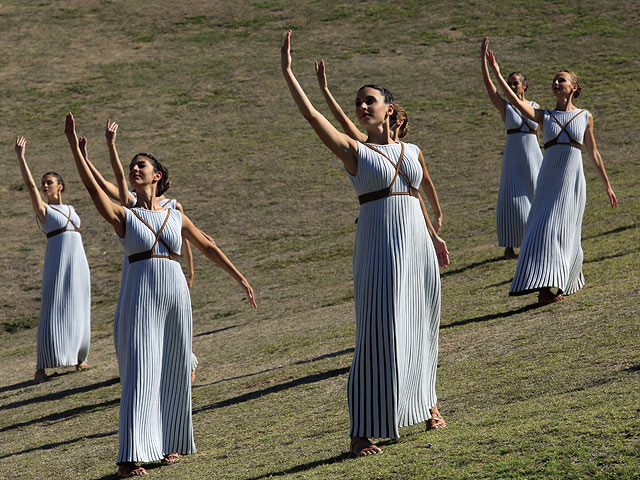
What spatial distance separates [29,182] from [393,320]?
6234mm

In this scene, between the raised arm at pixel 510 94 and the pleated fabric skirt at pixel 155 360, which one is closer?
the pleated fabric skirt at pixel 155 360

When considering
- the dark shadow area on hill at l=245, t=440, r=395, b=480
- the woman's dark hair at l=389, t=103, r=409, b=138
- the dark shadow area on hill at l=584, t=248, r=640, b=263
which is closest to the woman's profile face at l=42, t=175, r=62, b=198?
the woman's dark hair at l=389, t=103, r=409, b=138

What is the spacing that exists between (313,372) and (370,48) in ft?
99.8

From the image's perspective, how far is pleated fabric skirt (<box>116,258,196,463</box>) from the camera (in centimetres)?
621

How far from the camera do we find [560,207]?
31.8 ft

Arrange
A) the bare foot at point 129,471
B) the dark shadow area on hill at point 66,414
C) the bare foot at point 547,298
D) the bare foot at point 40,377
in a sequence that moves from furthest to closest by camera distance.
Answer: the bare foot at point 40,377
the bare foot at point 547,298
the dark shadow area on hill at point 66,414
the bare foot at point 129,471

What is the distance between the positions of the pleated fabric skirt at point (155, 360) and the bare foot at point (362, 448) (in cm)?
144

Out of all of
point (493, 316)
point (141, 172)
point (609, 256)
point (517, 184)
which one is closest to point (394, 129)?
point (141, 172)

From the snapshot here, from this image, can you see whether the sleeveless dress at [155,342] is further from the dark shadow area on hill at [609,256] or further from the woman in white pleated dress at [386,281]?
the dark shadow area on hill at [609,256]

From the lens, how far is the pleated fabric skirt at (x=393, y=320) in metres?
5.52

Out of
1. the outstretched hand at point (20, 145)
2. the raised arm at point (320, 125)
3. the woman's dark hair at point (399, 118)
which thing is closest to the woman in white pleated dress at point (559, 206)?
the woman's dark hair at point (399, 118)

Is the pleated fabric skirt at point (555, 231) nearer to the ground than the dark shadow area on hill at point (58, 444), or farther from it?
farther from it

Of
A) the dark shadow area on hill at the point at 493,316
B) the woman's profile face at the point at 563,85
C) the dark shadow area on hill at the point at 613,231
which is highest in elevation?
the woman's profile face at the point at 563,85

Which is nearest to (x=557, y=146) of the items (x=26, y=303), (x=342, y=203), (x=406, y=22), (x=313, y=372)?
(x=313, y=372)
